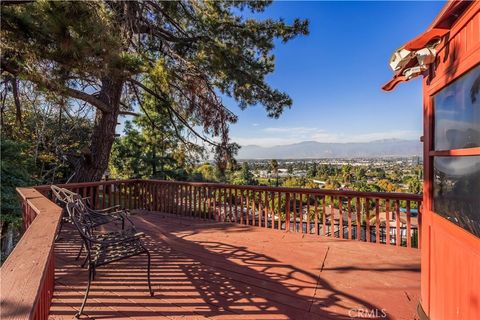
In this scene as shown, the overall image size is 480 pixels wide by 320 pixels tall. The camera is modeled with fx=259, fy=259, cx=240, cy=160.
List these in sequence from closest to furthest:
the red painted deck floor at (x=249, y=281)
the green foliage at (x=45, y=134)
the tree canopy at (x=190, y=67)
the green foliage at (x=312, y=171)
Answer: the red painted deck floor at (x=249, y=281) < the tree canopy at (x=190, y=67) < the green foliage at (x=45, y=134) < the green foliage at (x=312, y=171)

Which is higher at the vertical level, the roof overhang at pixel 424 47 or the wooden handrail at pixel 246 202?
the roof overhang at pixel 424 47

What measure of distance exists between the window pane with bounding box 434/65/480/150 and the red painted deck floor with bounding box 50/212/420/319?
4.79 feet

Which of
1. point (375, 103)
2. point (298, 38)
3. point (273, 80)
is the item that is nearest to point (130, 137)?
point (273, 80)

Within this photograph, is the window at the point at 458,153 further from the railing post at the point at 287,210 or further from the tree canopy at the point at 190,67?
the tree canopy at the point at 190,67

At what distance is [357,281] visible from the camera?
2.70 m

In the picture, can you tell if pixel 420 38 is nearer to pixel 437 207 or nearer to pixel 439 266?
pixel 437 207

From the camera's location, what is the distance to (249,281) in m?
2.66

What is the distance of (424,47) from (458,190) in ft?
3.49

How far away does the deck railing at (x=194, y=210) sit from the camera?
109 cm

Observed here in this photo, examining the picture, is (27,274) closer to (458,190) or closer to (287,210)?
(458,190)

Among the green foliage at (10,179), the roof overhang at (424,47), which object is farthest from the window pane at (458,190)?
the green foliage at (10,179)

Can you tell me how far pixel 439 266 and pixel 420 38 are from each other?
1.63 meters

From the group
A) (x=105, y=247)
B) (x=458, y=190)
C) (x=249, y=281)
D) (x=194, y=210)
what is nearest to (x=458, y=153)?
(x=458, y=190)

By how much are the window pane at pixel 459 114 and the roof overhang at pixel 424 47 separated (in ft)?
0.99
